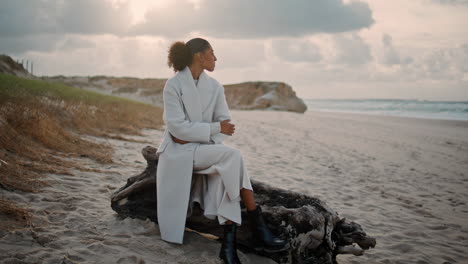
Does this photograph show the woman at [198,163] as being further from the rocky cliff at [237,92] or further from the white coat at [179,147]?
the rocky cliff at [237,92]

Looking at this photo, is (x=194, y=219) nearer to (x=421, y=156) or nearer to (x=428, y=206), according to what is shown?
(x=428, y=206)

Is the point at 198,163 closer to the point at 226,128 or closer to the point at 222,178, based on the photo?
the point at 222,178

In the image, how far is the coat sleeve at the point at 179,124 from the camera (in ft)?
10.4

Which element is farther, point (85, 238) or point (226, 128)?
point (226, 128)

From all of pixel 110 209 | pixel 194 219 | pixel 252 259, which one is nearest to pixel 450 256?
pixel 252 259

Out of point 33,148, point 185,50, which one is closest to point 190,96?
point 185,50

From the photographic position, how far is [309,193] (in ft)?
18.6

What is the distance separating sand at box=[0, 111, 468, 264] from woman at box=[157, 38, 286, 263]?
11.1 inches

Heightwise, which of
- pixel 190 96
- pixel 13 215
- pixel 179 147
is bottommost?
pixel 13 215

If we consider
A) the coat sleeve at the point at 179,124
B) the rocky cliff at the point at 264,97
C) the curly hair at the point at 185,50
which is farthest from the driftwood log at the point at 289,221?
the rocky cliff at the point at 264,97

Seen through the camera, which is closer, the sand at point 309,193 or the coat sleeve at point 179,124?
the sand at point 309,193

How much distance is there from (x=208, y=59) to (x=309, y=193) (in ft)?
10.7

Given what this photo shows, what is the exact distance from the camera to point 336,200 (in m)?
5.39

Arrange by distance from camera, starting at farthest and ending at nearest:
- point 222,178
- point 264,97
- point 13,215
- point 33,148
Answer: point 264,97 → point 33,148 → point 13,215 → point 222,178
